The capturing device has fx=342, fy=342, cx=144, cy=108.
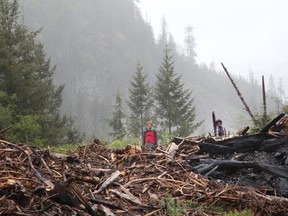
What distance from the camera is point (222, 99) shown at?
154 meters

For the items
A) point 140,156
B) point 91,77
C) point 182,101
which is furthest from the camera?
point 91,77

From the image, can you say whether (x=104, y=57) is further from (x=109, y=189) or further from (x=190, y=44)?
Answer: (x=109, y=189)

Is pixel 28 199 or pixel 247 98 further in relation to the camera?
pixel 247 98

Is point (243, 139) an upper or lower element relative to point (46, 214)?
upper

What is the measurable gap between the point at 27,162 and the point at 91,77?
12347cm

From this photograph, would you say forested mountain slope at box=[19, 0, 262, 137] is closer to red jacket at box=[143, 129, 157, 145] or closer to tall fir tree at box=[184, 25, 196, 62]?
tall fir tree at box=[184, 25, 196, 62]

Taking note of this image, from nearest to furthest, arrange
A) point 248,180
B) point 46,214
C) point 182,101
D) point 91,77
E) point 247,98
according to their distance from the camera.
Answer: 1. point 46,214
2. point 248,180
3. point 182,101
4. point 91,77
5. point 247,98

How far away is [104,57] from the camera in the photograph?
5344 inches

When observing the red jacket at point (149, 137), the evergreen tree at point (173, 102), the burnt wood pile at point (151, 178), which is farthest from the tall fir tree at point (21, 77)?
the evergreen tree at point (173, 102)

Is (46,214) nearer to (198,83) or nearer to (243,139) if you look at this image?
(243,139)

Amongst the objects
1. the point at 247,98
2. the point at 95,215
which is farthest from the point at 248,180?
the point at 247,98

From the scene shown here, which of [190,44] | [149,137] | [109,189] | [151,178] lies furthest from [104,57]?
[109,189]

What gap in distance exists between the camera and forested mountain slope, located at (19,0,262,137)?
123 metres

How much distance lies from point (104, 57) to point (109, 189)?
439 ft
